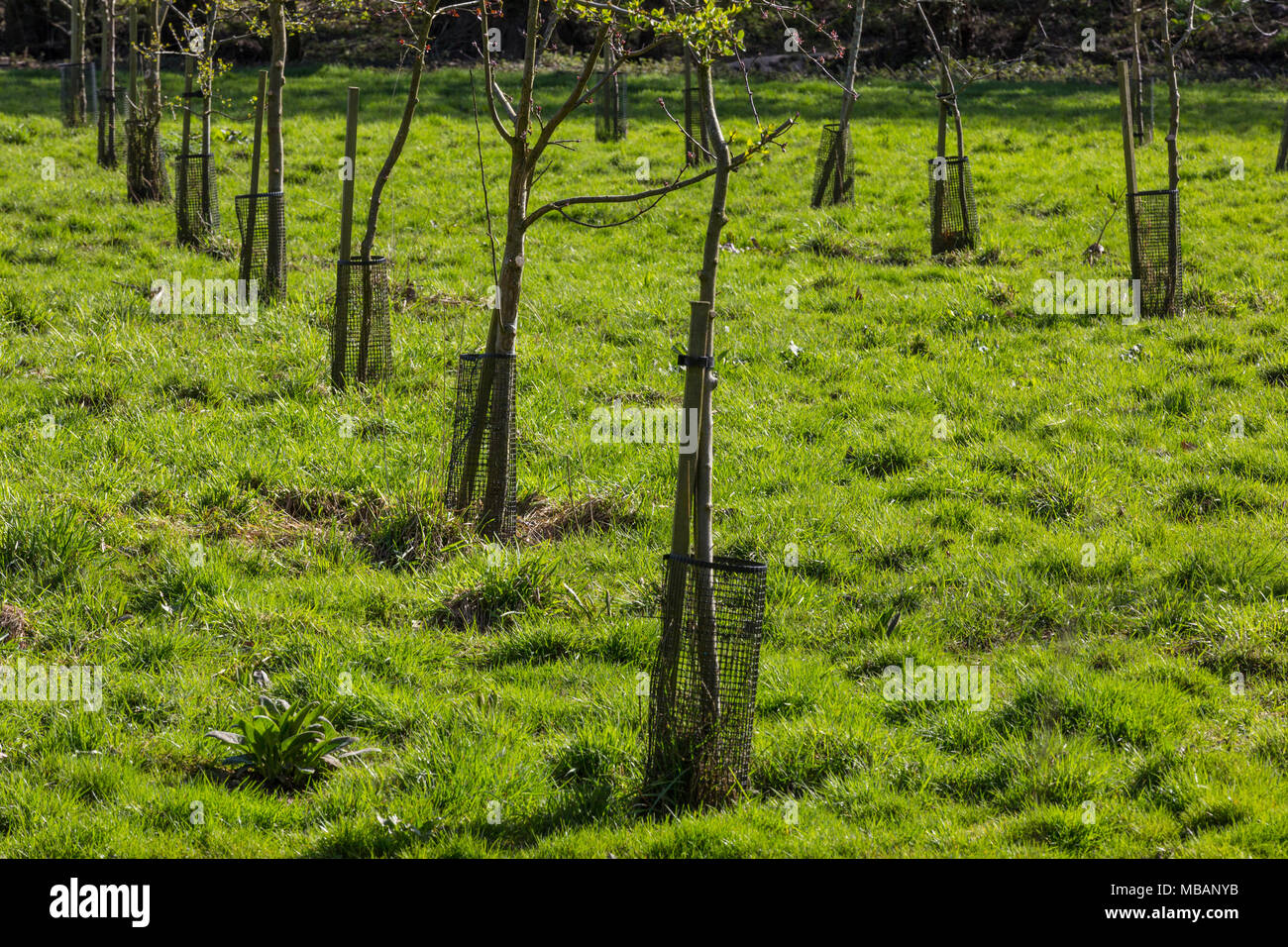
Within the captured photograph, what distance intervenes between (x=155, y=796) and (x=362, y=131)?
46.6 ft

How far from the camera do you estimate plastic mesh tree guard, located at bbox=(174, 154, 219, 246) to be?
11586 millimetres

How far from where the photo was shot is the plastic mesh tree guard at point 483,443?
6188 millimetres

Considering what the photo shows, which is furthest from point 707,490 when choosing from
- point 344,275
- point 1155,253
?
point 1155,253

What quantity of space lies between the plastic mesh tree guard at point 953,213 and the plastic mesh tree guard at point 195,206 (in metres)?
7.68

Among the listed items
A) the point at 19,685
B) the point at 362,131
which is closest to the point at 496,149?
the point at 362,131

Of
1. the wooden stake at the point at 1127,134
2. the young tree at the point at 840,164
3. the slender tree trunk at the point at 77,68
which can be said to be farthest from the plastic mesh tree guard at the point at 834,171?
the slender tree trunk at the point at 77,68

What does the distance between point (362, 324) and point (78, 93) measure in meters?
12.1

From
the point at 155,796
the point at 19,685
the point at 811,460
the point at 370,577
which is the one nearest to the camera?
the point at 155,796

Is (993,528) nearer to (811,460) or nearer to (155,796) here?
(811,460)

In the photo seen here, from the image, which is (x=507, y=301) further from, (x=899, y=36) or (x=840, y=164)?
(x=899, y=36)

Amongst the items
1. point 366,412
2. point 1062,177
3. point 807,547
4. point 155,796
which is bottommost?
point 155,796

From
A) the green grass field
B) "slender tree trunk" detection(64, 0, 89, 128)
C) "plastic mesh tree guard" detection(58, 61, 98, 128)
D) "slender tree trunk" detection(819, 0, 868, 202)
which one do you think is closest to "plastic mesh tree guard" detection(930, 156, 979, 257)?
the green grass field

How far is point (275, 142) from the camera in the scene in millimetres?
9578

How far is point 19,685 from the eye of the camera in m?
4.79
